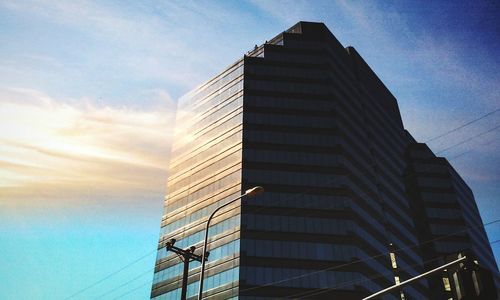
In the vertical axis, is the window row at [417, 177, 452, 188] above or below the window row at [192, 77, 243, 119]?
below

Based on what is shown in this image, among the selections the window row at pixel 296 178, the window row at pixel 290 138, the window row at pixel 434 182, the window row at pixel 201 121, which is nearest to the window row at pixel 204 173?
the window row at pixel 290 138

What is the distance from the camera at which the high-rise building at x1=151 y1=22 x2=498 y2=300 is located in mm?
55781

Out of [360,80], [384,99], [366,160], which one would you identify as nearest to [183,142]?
[366,160]

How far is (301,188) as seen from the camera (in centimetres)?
6172

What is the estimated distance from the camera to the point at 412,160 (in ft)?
317

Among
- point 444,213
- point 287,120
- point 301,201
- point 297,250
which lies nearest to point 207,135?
point 287,120

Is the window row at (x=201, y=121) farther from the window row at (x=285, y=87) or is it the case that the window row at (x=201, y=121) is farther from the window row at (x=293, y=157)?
the window row at (x=293, y=157)

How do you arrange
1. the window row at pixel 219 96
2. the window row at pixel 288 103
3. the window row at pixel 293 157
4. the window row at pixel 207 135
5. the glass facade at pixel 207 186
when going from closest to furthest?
the glass facade at pixel 207 186
the window row at pixel 293 157
the window row at pixel 207 135
the window row at pixel 288 103
the window row at pixel 219 96

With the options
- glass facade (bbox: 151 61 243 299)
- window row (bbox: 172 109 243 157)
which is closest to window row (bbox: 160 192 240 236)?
glass facade (bbox: 151 61 243 299)

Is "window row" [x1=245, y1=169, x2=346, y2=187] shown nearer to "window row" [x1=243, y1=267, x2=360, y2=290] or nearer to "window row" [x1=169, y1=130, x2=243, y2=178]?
"window row" [x1=169, y1=130, x2=243, y2=178]

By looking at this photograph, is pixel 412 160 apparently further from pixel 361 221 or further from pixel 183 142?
pixel 183 142

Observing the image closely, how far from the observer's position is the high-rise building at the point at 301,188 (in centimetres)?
5578

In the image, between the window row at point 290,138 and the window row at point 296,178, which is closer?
the window row at point 296,178

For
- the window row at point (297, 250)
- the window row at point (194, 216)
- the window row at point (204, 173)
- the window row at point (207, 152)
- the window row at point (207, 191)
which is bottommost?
the window row at point (297, 250)
